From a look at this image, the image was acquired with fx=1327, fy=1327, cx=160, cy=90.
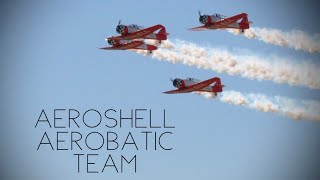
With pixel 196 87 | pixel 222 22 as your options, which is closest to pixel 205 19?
pixel 222 22

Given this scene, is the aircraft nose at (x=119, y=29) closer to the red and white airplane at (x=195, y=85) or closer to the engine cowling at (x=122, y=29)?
the engine cowling at (x=122, y=29)

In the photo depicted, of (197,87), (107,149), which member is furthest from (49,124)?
(197,87)

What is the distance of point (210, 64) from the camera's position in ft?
200

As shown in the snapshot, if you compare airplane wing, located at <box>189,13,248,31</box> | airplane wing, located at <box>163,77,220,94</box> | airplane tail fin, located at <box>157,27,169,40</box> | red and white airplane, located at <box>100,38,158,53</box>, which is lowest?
airplane wing, located at <box>163,77,220,94</box>

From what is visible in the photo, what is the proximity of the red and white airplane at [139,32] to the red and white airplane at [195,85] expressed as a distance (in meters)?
2.16

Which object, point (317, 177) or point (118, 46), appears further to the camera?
point (317, 177)

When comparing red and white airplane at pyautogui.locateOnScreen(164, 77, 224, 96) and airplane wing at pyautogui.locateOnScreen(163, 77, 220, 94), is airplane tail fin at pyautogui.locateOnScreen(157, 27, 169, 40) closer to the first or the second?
red and white airplane at pyautogui.locateOnScreen(164, 77, 224, 96)

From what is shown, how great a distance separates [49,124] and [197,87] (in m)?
7.07

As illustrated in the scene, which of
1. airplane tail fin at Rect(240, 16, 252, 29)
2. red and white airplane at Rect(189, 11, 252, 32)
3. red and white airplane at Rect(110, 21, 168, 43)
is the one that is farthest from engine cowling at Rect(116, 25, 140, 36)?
airplane tail fin at Rect(240, 16, 252, 29)

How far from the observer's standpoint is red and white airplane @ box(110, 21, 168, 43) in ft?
194

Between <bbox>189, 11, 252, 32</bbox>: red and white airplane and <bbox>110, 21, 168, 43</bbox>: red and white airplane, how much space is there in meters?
1.44

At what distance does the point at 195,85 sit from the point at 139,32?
3459 millimetres

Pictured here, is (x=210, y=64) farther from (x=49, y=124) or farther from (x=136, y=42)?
(x=49, y=124)

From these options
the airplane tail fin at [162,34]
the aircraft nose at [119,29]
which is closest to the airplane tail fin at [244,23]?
→ the airplane tail fin at [162,34]
